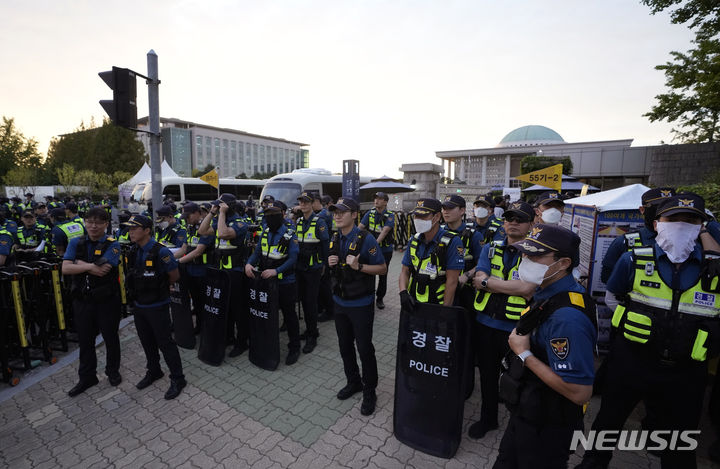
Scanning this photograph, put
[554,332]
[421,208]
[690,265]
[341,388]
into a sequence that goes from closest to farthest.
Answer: [554,332], [690,265], [421,208], [341,388]

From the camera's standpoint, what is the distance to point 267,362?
15.2 feet

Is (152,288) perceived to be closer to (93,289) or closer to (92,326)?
(93,289)

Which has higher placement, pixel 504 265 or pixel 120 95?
pixel 120 95

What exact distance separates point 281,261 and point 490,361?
283cm

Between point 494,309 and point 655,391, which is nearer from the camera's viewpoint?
point 655,391

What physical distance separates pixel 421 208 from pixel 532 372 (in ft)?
5.91

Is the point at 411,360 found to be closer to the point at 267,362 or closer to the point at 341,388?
the point at 341,388

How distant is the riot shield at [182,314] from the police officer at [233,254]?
1.82ft

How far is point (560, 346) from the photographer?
1.77m

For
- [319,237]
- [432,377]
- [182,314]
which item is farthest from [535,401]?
[182,314]

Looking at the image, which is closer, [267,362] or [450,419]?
[450,419]

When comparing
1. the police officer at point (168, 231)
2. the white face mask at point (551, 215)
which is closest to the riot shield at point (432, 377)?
the white face mask at point (551, 215)

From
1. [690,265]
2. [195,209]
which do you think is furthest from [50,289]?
[690,265]

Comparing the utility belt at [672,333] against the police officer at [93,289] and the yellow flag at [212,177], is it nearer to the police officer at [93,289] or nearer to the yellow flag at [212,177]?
the police officer at [93,289]
